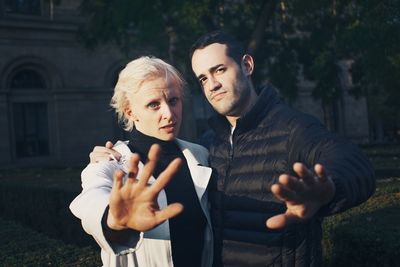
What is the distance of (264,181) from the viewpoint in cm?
249

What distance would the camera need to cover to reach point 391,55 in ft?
27.9

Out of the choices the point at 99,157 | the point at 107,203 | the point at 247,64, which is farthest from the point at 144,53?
the point at 107,203

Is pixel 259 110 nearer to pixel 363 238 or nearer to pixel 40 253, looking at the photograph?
pixel 363 238

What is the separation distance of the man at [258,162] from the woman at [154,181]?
14 cm

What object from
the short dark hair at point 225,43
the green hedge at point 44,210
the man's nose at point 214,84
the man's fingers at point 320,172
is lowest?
the green hedge at point 44,210

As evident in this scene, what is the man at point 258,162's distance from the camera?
2.05 m

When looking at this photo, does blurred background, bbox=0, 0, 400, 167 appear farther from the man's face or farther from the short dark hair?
the man's face

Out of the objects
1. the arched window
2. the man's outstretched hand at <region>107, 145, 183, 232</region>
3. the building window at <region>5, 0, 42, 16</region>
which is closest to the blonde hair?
the man's outstretched hand at <region>107, 145, 183, 232</region>

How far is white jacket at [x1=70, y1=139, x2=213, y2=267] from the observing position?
1.95m

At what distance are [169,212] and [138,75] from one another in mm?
1109

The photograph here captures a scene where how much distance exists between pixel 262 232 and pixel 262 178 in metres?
0.31

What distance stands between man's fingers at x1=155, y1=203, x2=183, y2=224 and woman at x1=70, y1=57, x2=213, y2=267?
10.0 inches

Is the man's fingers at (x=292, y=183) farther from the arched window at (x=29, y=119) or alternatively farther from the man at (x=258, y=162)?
the arched window at (x=29, y=119)

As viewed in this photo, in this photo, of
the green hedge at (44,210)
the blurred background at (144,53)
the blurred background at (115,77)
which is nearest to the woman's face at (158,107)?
the blurred background at (115,77)
